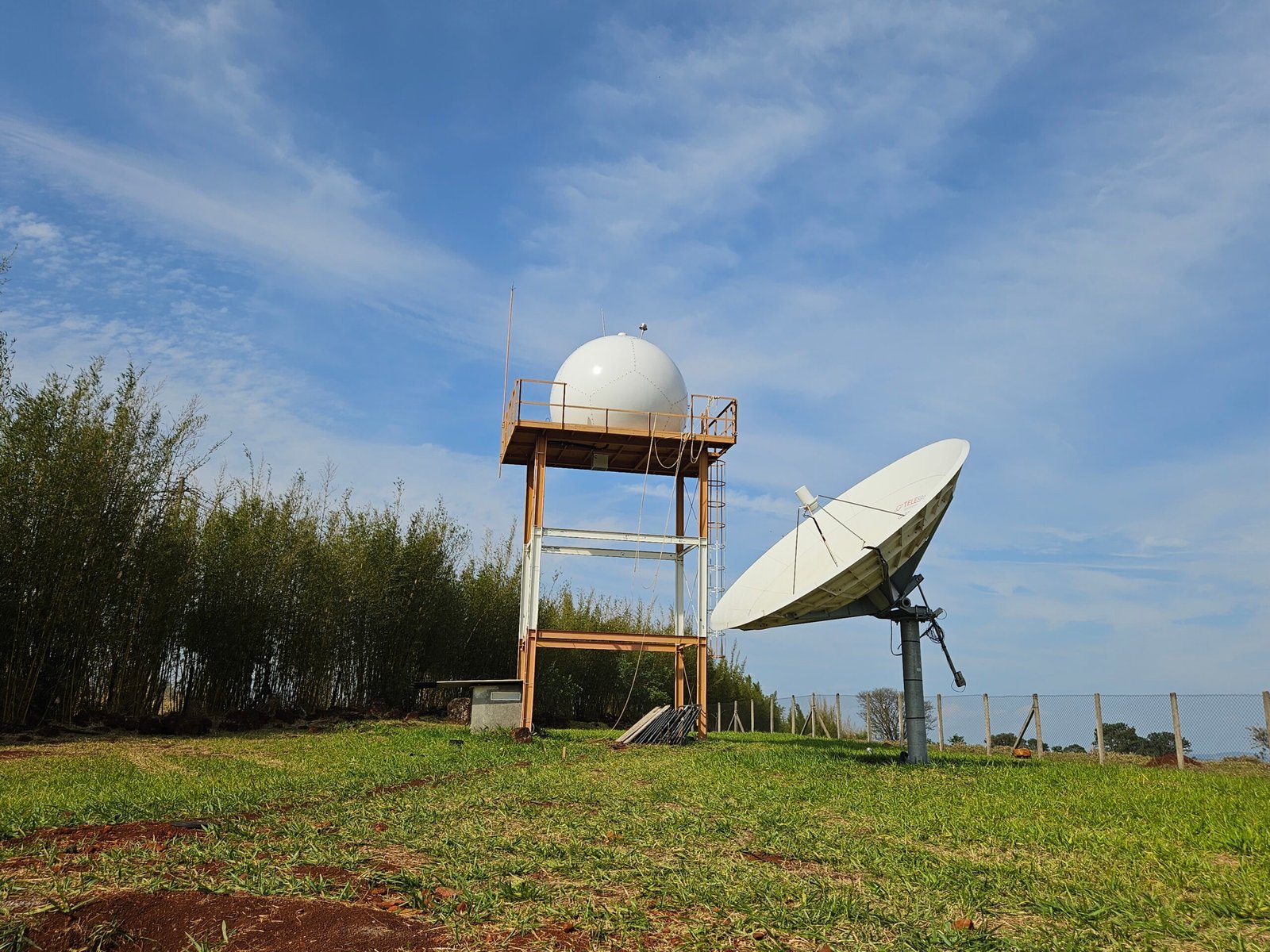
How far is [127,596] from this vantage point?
16719 mm

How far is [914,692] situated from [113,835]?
31.8 ft

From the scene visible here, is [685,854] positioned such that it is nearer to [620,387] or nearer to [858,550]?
[858,550]

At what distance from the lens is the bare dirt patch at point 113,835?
5828 millimetres

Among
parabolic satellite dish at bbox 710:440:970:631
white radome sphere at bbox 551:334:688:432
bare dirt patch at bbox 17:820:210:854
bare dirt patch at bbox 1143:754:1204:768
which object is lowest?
Answer: bare dirt patch at bbox 17:820:210:854

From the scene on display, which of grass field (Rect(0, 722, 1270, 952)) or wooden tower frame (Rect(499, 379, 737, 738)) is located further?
wooden tower frame (Rect(499, 379, 737, 738))

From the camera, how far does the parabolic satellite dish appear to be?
11.9 m

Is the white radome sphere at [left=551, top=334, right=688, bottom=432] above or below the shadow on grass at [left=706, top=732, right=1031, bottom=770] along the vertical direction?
above

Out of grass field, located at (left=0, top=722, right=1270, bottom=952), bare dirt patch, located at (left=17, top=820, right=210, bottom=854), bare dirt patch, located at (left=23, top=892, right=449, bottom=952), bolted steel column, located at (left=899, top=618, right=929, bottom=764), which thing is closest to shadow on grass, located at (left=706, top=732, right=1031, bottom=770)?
bolted steel column, located at (left=899, top=618, right=929, bottom=764)

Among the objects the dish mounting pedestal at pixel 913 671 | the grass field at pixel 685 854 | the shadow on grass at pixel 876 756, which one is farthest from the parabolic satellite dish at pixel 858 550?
the grass field at pixel 685 854

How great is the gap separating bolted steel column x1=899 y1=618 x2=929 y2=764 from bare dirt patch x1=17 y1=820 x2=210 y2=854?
9009mm

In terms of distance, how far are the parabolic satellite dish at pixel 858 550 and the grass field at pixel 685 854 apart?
228 cm

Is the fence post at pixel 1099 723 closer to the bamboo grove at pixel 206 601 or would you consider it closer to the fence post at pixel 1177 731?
the fence post at pixel 1177 731

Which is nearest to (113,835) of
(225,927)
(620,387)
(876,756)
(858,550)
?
(225,927)

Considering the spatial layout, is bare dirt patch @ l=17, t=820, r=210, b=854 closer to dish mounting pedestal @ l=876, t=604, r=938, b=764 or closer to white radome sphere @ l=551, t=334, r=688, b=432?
dish mounting pedestal @ l=876, t=604, r=938, b=764
